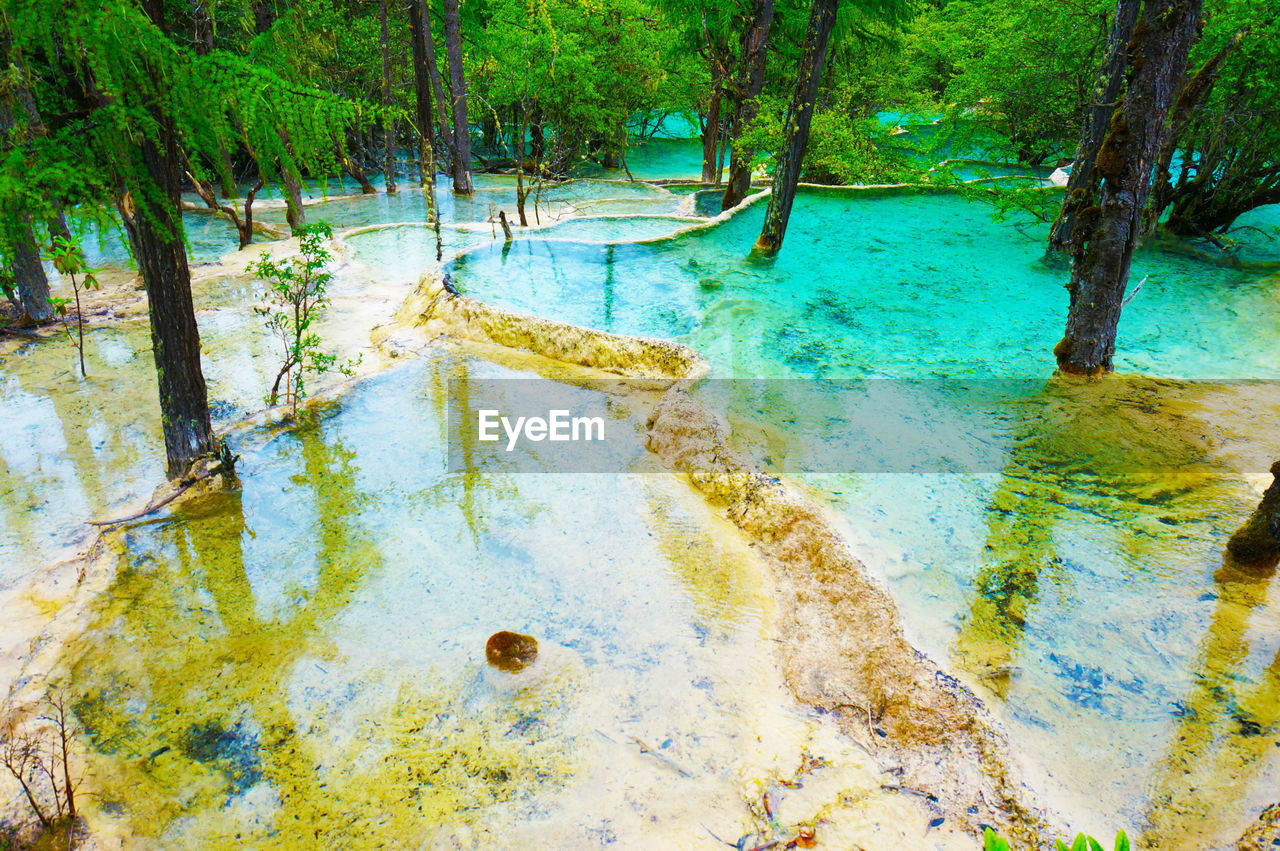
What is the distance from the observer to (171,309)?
544 centimetres

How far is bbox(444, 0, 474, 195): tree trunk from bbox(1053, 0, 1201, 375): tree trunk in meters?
16.5

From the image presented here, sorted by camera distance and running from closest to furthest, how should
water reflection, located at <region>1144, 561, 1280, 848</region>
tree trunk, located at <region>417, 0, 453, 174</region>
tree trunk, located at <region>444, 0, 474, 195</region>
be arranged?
water reflection, located at <region>1144, 561, 1280, 848</region> → tree trunk, located at <region>417, 0, 453, 174</region> → tree trunk, located at <region>444, 0, 474, 195</region>

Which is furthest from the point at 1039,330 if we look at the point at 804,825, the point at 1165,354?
the point at 804,825

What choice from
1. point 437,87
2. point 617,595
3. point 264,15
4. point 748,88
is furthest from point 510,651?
point 437,87

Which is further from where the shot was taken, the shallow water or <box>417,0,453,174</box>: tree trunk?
<box>417,0,453,174</box>: tree trunk

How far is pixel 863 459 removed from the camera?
605 cm

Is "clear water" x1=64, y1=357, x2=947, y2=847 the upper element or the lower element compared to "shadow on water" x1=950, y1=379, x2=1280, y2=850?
lower

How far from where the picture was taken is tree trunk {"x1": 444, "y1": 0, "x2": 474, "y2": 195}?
18531mm

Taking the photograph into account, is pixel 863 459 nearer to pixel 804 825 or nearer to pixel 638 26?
pixel 804 825

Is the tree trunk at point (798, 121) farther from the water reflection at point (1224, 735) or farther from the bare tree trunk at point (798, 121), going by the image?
the water reflection at point (1224, 735)

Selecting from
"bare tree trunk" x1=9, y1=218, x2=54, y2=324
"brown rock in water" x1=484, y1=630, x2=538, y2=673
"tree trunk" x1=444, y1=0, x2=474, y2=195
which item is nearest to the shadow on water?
"brown rock in water" x1=484, y1=630, x2=538, y2=673

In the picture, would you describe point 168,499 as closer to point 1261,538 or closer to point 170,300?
point 170,300

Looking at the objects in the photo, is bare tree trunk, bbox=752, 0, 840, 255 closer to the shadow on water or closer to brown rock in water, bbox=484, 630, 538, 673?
the shadow on water

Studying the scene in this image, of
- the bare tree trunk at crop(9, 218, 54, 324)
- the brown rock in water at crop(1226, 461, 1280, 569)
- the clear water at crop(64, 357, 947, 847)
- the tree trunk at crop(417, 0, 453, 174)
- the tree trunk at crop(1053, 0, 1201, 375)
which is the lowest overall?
the clear water at crop(64, 357, 947, 847)
